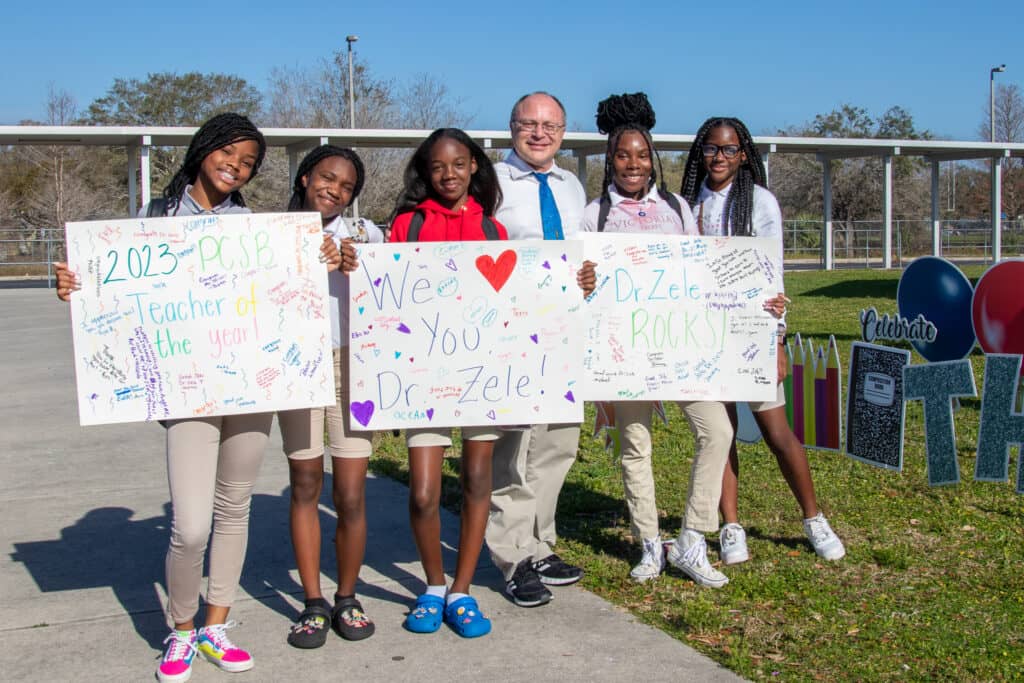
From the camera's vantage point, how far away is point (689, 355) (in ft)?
15.2

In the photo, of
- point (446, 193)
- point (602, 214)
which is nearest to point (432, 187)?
point (446, 193)

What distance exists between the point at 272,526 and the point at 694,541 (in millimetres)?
2361

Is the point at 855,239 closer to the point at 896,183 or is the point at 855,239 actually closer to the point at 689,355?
the point at 896,183

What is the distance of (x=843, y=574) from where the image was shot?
4734mm

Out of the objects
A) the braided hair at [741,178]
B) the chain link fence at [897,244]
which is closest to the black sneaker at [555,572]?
the braided hair at [741,178]

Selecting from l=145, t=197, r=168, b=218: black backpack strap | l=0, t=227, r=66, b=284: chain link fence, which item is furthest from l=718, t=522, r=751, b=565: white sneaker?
l=0, t=227, r=66, b=284: chain link fence

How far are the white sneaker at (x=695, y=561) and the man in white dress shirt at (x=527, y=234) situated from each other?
469 mm

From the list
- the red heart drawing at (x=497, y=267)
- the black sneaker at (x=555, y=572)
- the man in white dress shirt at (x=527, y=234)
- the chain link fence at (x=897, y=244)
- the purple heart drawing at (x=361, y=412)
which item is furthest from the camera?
the chain link fence at (x=897, y=244)

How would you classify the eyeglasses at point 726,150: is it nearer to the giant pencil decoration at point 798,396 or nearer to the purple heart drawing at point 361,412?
the purple heart drawing at point 361,412

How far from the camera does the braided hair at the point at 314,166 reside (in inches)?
164

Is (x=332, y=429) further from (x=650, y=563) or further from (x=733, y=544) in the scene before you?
(x=733, y=544)

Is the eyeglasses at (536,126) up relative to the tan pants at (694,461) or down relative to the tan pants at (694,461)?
up

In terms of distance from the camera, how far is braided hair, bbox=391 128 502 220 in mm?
4164

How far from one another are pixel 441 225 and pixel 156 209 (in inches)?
42.3
